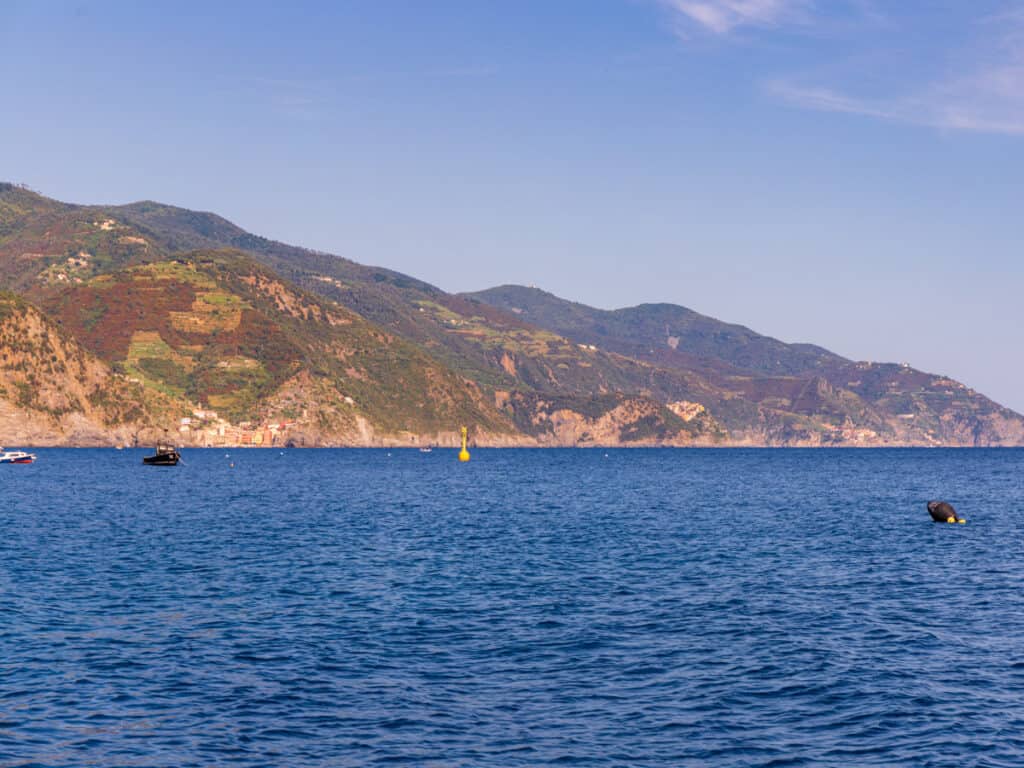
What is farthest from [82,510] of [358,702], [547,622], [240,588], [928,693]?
[928,693]

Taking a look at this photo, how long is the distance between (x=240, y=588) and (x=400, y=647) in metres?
17.7

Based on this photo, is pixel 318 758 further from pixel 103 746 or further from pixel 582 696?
pixel 582 696

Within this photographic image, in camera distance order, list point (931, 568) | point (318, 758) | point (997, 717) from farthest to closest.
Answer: point (931, 568), point (997, 717), point (318, 758)

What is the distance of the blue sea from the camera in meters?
28.8

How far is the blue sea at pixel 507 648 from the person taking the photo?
28.8 meters

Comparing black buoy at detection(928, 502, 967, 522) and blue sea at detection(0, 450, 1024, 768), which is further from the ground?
black buoy at detection(928, 502, 967, 522)

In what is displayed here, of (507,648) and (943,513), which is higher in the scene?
(943,513)

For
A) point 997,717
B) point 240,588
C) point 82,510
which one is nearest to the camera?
point 997,717

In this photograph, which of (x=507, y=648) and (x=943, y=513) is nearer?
(x=507, y=648)

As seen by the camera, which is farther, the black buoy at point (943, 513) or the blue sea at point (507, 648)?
the black buoy at point (943, 513)

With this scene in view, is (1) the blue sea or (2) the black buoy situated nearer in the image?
(1) the blue sea

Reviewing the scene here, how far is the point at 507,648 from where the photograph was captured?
132 ft

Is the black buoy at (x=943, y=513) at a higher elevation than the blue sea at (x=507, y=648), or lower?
higher

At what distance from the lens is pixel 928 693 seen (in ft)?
113
